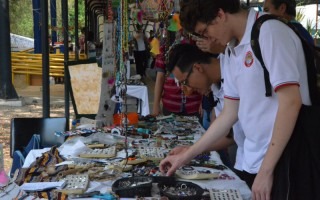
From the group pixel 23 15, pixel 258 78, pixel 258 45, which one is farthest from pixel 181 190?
pixel 23 15

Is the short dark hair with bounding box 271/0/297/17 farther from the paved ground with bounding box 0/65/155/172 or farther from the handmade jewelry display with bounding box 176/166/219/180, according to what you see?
the paved ground with bounding box 0/65/155/172

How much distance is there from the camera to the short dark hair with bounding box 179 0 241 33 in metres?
1.70

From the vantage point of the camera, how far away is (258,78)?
1.64m

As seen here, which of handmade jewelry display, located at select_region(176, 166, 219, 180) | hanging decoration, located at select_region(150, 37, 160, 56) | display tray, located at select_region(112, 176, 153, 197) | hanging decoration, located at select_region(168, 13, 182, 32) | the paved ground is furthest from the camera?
the paved ground

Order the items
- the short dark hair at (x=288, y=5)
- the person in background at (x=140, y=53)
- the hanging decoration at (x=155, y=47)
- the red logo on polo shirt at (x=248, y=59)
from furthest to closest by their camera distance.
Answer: the person in background at (x=140, y=53) → the hanging decoration at (x=155, y=47) → the short dark hair at (x=288, y=5) → the red logo on polo shirt at (x=248, y=59)

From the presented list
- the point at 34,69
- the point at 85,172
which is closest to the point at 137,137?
the point at 85,172

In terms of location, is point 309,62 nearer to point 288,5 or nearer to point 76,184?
point 76,184

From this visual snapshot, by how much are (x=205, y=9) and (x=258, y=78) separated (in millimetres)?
318

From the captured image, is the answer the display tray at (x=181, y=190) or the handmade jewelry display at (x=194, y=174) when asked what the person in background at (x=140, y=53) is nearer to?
the handmade jewelry display at (x=194, y=174)

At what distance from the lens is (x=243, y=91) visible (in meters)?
1.72

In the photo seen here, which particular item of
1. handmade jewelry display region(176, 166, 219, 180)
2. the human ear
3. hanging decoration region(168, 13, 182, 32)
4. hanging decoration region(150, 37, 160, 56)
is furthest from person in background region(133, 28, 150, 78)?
the human ear

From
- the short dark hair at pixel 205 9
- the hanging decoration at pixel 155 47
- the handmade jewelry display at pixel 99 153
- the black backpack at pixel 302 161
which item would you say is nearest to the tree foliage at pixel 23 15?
the hanging decoration at pixel 155 47

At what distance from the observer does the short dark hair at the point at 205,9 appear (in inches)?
67.0

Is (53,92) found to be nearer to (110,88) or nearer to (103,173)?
(110,88)
